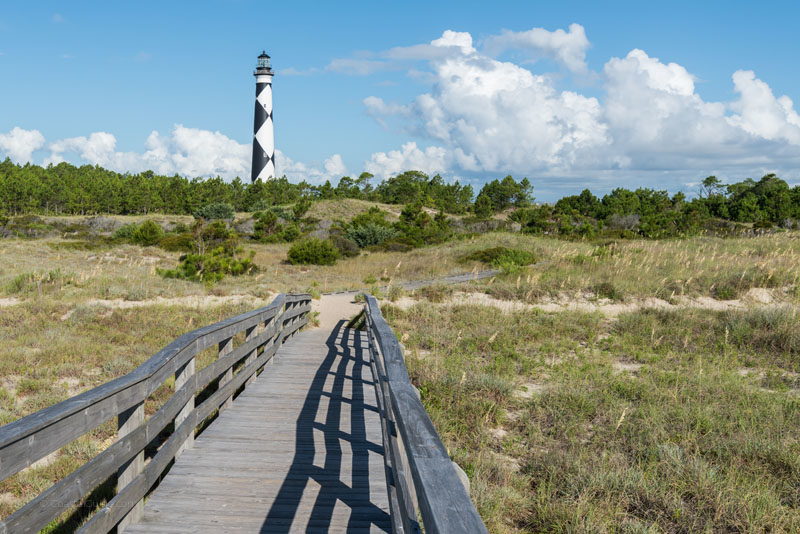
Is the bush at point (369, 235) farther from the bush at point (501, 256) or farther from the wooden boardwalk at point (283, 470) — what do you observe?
the wooden boardwalk at point (283, 470)

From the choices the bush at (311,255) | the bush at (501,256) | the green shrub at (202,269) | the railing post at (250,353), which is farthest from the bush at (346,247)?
the railing post at (250,353)

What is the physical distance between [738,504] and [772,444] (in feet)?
6.28

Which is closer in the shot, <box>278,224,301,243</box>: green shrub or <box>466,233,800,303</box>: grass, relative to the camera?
<box>466,233,800,303</box>: grass

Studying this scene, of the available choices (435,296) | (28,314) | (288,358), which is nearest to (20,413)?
A: (288,358)

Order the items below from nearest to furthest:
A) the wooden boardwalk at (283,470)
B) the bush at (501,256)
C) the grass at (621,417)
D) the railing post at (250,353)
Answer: the wooden boardwalk at (283,470) → the grass at (621,417) → the railing post at (250,353) → the bush at (501,256)

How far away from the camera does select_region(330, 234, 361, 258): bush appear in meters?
37.0

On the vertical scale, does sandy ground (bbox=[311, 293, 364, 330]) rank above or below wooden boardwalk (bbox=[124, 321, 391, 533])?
below

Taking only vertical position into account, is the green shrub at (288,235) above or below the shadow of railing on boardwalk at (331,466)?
above

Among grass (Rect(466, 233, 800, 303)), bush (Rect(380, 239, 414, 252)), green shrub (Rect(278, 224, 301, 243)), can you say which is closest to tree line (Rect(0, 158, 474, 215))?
green shrub (Rect(278, 224, 301, 243))

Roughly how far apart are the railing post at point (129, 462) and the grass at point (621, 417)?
2.77 metres

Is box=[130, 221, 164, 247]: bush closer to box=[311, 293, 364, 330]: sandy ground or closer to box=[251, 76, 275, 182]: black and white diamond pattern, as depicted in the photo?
box=[311, 293, 364, 330]: sandy ground

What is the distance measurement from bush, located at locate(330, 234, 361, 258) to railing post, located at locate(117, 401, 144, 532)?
3289cm

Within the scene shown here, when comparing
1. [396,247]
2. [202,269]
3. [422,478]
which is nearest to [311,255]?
[396,247]

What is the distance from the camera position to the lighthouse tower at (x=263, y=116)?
71.5 metres
